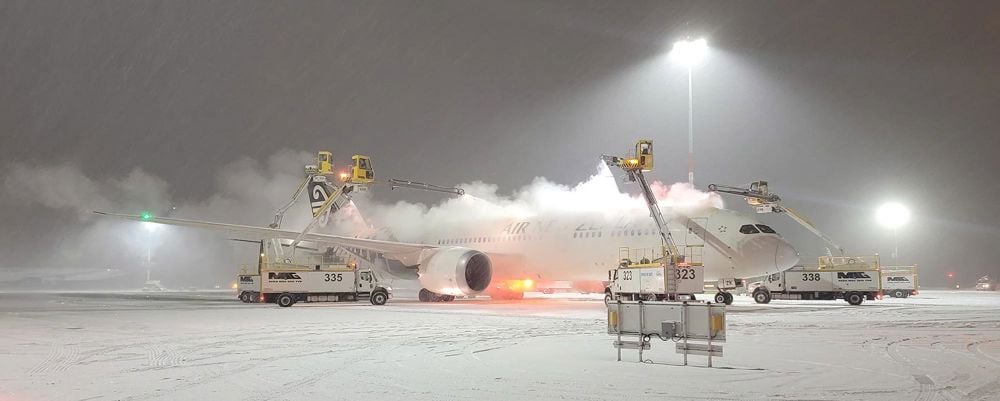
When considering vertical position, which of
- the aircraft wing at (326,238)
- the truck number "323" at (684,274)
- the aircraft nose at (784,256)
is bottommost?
the truck number "323" at (684,274)

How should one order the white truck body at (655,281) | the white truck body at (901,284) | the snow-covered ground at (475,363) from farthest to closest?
1. the white truck body at (901,284)
2. the white truck body at (655,281)
3. the snow-covered ground at (475,363)

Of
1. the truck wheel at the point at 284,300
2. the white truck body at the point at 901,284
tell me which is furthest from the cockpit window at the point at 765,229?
the truck wheel at the point at 284,300

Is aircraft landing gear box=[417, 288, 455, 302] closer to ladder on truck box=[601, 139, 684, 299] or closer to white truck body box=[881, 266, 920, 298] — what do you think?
ladder on truck box=[601, 139, 684, 299]

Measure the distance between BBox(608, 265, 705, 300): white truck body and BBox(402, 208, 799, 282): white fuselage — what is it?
7.19ft

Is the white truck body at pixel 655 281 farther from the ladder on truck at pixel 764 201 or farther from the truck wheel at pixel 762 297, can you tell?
the ladder on truck at pixel 764 201

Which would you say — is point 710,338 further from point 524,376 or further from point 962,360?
point 962,360

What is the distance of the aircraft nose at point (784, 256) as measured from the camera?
80.6ft

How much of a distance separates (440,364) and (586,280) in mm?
20349

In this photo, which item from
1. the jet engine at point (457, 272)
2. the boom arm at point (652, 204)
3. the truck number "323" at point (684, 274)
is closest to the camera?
the truck number "323" at point (684, 274)

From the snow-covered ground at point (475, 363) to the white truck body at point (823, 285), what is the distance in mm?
12690

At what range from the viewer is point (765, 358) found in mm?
10227

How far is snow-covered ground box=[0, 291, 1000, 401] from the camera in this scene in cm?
753

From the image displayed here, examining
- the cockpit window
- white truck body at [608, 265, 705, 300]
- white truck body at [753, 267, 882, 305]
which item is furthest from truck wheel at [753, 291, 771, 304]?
white truck body at [608, 265, 705, 300]

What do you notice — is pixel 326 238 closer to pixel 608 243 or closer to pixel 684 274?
pixel 608 243
